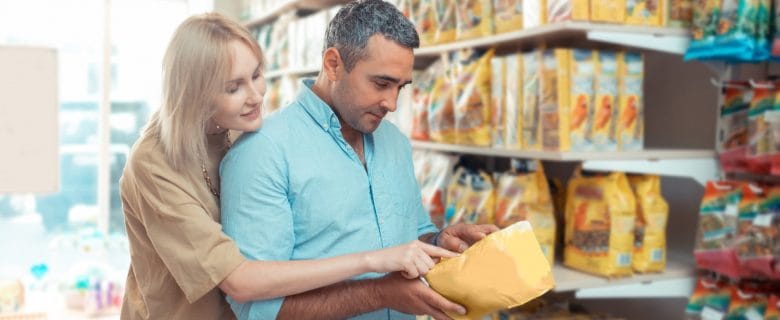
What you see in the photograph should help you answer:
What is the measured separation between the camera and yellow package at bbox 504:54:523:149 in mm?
2455

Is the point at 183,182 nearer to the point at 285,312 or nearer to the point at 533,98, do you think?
the point at 285,312

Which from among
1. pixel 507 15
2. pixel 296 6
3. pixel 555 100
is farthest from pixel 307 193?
pixel 296 6

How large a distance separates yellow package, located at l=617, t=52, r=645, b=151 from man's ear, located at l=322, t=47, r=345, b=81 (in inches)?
42.5

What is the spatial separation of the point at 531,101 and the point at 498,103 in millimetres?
185

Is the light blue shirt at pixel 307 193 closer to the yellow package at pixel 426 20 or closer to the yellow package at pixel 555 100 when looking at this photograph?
the yellow package at pixel 555 100

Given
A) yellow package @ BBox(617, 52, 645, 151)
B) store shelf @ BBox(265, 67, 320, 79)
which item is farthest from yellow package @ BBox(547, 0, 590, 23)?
store shelf @ BBox(265, 67, 320, 79)

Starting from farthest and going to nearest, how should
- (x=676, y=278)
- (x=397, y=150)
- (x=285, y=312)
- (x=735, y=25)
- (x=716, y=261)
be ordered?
(x=676, y=278) < (x=716, y=261) < (x=735, y=25) < (x=397, y=150) < (x=285, y=312)

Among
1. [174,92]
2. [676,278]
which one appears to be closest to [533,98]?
[676,278]

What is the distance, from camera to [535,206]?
2473mm

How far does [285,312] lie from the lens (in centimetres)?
151

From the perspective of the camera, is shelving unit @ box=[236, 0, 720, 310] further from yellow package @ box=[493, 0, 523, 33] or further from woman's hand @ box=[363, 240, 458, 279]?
woman's hand @ box=[363, 240, 458, 279]

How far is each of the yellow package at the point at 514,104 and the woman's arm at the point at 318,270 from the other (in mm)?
1104

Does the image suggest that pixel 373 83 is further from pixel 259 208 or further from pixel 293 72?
pixel 293 72

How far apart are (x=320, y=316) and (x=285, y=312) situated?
72 millimetres
